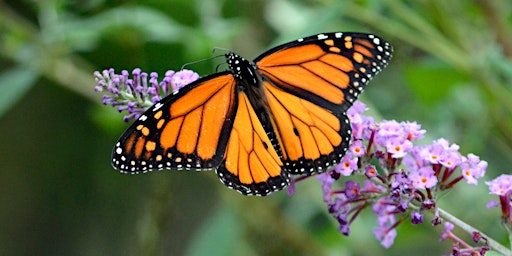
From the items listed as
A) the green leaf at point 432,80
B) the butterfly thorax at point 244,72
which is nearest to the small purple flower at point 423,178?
the butterfly thorax at point 244,72

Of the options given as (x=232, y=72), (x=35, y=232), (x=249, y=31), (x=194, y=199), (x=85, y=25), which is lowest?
(x=35, y=232)

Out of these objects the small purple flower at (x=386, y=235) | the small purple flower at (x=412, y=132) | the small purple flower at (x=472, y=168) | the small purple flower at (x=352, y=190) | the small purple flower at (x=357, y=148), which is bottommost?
the small purple flower at (x=386, y=235)

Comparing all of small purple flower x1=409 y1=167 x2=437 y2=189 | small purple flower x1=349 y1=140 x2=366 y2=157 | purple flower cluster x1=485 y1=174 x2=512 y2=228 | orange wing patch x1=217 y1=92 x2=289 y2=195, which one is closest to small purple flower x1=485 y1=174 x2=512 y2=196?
purple flower cluster x1=485 y1=174 x2=512 y2=228

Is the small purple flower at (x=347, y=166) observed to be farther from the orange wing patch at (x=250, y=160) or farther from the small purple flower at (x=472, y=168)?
the small purple flower at (x=472, y=168)

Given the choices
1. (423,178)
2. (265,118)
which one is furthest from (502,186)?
(265,118)

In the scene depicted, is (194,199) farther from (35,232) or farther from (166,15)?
(166,15)

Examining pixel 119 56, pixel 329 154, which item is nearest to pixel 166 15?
pixel 119 56
